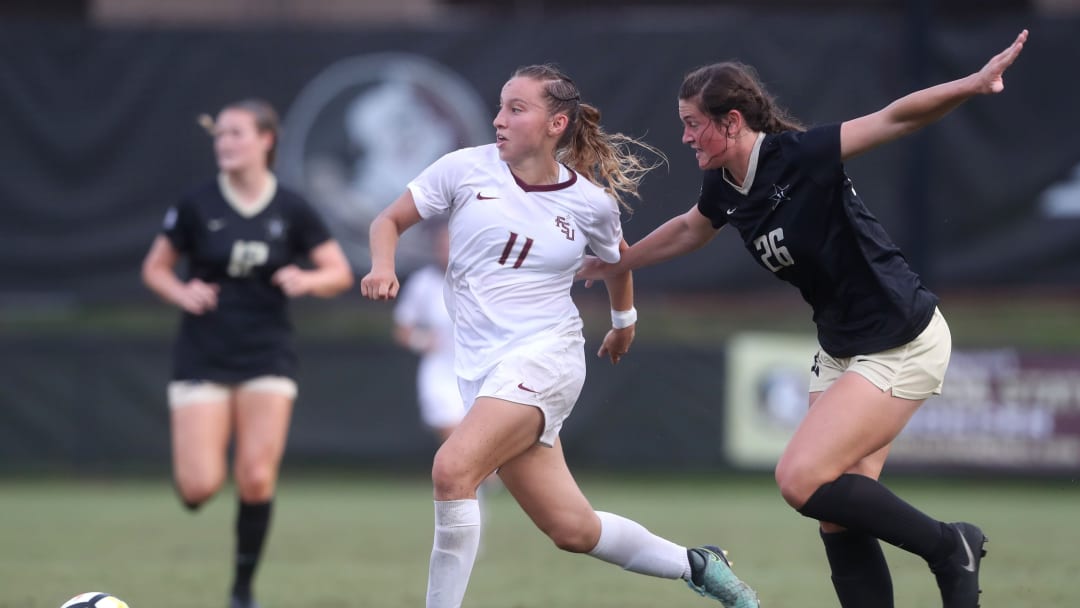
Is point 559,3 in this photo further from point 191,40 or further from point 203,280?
point 203,280

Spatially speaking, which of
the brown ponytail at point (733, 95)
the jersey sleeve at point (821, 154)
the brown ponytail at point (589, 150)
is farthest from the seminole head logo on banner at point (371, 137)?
the jersey sleeve at point (821, 154)

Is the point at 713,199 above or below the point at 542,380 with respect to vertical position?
above

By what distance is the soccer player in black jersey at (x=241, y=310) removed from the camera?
21.3 ft

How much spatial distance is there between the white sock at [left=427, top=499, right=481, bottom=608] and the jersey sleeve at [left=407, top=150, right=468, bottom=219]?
42.2 inches

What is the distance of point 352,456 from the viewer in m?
12.6

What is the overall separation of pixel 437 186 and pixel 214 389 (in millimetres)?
2131

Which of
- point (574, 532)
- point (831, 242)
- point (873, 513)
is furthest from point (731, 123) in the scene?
point (574, 532)

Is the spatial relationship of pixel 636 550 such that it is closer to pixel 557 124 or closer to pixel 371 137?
pixel 557 124

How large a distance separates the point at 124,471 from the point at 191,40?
4084 mm

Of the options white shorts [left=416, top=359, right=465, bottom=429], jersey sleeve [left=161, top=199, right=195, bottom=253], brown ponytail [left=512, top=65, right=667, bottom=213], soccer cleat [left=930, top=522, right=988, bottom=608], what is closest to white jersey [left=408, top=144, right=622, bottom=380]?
brown ponytail [left=512, top=65, right=667, bottom=213]

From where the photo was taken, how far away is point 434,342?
1045 cm

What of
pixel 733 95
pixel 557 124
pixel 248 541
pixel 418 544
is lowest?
pixel 418 544

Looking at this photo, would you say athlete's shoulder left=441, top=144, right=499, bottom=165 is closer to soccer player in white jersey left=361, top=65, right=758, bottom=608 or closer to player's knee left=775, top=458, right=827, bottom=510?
soccer player in white jersey left=361, top=65, right=758, bottom=608

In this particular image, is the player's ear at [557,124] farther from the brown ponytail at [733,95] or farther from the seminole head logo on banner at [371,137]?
the seminole head logo on banner at [371,137]
